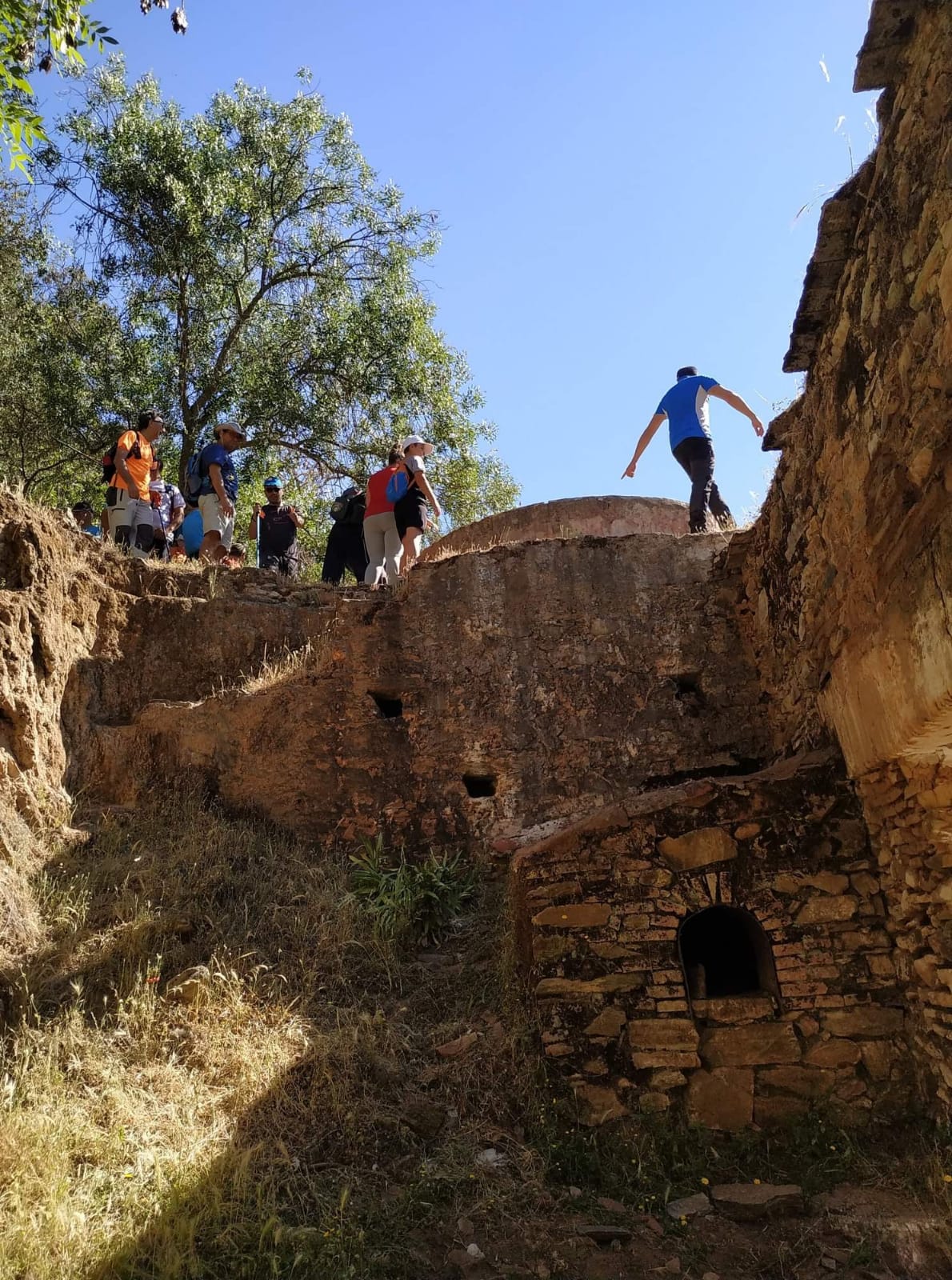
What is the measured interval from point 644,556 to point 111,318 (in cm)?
1040

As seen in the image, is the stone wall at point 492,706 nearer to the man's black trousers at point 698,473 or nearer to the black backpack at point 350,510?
the man's black trousers at point 698,473

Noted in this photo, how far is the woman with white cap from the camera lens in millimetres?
9414

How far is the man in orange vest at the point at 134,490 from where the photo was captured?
948 centimetres

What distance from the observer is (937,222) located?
3.36 meters

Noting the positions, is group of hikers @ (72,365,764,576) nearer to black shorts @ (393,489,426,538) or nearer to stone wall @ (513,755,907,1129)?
black shorts @ (393,489,426,538)

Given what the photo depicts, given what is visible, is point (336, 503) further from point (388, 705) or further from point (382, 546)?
point (388, 705)

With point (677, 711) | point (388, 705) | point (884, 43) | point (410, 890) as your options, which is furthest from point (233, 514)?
point (884, 43)

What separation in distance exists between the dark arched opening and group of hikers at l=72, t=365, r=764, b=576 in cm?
392

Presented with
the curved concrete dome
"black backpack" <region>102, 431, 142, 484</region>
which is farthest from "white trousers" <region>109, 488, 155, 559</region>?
the curved concrete dome

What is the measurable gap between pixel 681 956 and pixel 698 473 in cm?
505

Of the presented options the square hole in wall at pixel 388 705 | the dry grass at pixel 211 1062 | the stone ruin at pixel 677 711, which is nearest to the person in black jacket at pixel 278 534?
the stone ruin at pixel 677 711

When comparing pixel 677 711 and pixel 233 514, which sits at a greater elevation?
pixel 233 514

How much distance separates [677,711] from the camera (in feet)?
24.6

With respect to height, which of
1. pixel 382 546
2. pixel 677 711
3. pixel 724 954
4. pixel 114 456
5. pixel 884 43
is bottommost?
pixel 724 954
